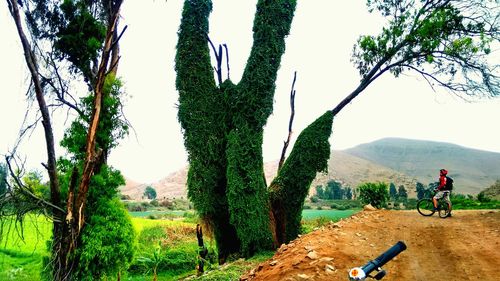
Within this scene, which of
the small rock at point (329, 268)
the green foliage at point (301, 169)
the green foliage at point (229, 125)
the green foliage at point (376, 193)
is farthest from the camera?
the green foliage at point (376, 193)

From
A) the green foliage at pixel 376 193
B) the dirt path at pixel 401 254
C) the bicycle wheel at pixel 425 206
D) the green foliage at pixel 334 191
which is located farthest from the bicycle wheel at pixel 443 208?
the green foliage at pixel 334 191

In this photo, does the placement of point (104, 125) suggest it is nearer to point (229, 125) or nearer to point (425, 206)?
point (229, 125)

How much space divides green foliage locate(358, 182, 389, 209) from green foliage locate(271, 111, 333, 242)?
333 inches

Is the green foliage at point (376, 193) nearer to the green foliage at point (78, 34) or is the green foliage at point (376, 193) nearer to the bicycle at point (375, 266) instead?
the green foliage at point (78, 34)

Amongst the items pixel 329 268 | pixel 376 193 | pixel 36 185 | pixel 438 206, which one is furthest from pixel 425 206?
pixel 36 185

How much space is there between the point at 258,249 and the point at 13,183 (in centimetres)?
748

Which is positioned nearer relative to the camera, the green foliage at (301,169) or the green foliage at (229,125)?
the green foliage at (229,125)

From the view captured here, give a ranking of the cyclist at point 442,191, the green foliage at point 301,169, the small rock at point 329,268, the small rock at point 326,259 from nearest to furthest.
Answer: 1. the small rock at point 329,268
2. the small rock at point 326,259
3. the cyclist at point 442,191
4. the green foliage at point 301,169

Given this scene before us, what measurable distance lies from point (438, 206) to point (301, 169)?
202 inches

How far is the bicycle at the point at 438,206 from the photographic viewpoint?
44.9ft

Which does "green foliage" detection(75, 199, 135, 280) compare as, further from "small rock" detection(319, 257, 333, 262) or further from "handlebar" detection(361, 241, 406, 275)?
"handlebar" detection(361, 241, 406, 275)

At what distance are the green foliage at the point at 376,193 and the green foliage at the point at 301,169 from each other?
8470 millimetres

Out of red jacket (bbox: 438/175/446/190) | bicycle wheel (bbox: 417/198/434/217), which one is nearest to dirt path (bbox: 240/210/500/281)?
red jacket (bbox: 438/175/446/190)

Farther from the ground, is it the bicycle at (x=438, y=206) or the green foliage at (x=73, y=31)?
the green foliage at (x=73, y=31)
